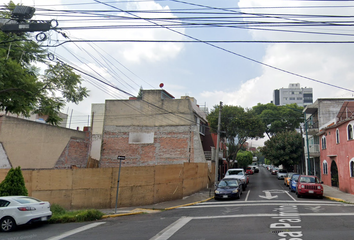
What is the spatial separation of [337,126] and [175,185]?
51.2 feet

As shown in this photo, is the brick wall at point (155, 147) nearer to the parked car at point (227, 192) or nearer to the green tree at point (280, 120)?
the parked car at point (227, 192)

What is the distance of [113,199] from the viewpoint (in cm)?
1570

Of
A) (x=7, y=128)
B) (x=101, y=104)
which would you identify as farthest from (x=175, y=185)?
(x=101, y=104)

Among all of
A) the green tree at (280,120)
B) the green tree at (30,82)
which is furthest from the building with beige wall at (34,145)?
the green tree at (280,120)

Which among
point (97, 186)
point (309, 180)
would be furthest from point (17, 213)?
point (309, 180)

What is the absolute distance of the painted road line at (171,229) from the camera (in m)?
8.40

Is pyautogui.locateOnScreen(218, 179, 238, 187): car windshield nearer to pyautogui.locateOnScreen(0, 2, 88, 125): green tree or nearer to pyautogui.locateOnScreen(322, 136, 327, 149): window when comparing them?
pyautogui.locateOnScreen(0, 2, 88, 125): green tree

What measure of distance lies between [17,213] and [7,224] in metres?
0.49

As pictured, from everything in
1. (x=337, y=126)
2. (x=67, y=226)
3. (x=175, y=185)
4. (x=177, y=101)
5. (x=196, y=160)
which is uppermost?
(x=177, y=101)

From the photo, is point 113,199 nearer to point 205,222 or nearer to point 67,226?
point 67,226

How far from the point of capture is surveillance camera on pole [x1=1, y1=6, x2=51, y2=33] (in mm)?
9461

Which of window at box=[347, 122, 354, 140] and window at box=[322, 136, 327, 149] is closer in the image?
window at box=[347, 122, 354, 140]

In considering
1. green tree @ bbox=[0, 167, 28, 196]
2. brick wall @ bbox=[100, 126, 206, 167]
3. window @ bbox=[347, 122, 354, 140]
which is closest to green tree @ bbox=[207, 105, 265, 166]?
brick wall @ bbox=[100, 126, 206, 167]

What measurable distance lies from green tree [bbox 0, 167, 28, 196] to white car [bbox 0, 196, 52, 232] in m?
2.29
